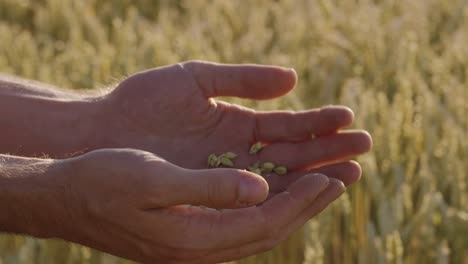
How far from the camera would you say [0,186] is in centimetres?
200

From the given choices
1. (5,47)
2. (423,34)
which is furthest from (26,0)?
(423,34)

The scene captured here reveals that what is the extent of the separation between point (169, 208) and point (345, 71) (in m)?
1.96

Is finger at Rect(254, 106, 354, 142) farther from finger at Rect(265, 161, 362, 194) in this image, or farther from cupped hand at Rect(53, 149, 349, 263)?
cupped hand at Rect(53, 149, 349, 263)

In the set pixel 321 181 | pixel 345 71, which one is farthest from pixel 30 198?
pixel 345 71

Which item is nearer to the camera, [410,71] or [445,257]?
[445,257]

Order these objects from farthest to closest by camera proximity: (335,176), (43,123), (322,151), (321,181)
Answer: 1. (43,123)
2. (322,151)
3. (335,176)
4. (321,181)

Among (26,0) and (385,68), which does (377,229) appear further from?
(26,0)

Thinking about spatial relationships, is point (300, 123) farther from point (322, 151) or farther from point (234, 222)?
point (234, 222)

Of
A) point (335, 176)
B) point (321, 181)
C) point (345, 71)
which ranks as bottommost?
point (345, 71)

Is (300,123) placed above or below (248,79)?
below

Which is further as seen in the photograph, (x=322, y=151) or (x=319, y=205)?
(x=322, y=151)

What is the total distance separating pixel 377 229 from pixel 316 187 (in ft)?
2.33

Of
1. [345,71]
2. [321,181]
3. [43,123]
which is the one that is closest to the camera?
[321,181]

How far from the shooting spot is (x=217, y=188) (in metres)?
1.79
